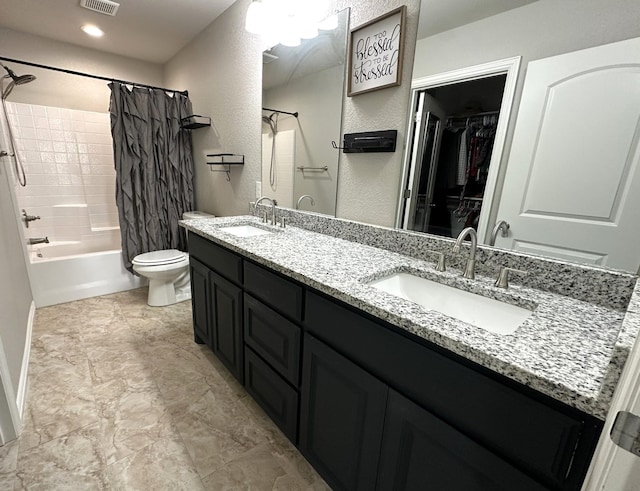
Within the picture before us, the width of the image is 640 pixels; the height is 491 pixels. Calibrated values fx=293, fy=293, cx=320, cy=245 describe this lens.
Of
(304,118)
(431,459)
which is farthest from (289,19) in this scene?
(431,459)

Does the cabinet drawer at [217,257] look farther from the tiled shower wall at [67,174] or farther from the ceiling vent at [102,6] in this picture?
the tiled shower wall at [67,174]

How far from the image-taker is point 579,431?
488 mm

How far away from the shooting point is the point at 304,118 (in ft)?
5.83

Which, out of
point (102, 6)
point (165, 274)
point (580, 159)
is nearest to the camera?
point (580, 159)

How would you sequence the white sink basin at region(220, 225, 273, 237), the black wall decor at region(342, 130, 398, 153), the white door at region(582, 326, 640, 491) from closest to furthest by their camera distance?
the white door at region(582, 326, 640, 491), the black wall decor at region(342, 130, 398, 153), the white sink basin at region(220, 225, 273, 237)

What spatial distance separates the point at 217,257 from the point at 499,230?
1273 millimetres

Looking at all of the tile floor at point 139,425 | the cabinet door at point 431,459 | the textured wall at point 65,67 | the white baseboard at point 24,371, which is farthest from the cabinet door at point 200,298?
the textured wall at point 65,67

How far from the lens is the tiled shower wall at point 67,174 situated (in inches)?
112

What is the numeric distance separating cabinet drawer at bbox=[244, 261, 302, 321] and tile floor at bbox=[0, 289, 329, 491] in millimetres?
676

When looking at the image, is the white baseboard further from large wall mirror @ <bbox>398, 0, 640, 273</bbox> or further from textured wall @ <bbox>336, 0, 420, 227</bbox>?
large wall mirror @ <bbox>398, 0, 640, 273</bbox>

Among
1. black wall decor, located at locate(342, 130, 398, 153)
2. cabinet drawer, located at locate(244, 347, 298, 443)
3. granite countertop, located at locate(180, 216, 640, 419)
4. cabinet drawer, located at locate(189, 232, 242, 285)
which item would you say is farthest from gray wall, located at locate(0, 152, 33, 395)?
black wall decor, located at locate(342, 130, 398, 153)

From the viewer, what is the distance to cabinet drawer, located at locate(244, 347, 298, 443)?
1.18 metres

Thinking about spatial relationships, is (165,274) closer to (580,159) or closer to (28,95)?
(28,95)

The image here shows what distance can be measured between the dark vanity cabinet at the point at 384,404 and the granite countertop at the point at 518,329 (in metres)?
0.05
